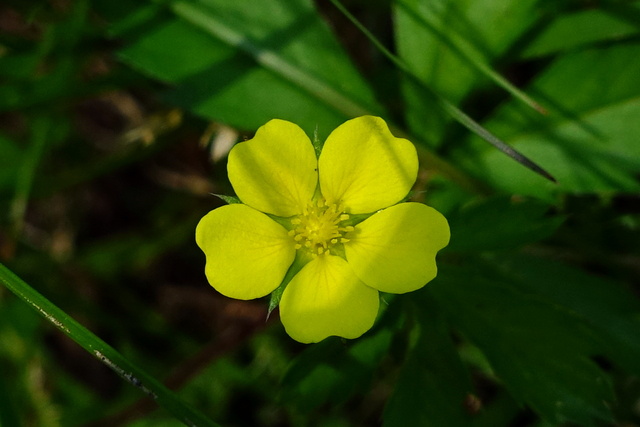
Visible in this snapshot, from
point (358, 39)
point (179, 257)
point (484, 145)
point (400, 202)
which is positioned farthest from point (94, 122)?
point (400, 202)

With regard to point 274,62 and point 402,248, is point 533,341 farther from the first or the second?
point 274,62

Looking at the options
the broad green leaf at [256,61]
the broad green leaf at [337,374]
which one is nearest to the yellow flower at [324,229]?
the broad green leaf at [337,374]

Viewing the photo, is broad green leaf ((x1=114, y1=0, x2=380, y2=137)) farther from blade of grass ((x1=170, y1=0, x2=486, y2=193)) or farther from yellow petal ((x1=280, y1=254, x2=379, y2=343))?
yellow petal ((x1=280, y1=254, x2=379, y2=343))

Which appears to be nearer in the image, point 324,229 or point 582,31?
point 324,229

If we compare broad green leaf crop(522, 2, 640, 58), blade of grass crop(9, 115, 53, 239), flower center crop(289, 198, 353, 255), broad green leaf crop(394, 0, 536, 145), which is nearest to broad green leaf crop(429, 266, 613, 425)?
flower center crop(289, 198, 353, 255)

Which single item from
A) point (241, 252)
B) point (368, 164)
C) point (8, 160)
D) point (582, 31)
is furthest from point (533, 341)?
point (8, 160)

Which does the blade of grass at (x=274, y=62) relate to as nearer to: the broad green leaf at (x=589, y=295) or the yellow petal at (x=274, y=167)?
the broad green leaf at (x=589, y=295)
